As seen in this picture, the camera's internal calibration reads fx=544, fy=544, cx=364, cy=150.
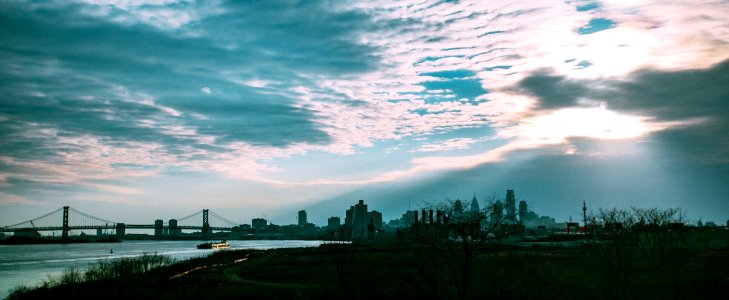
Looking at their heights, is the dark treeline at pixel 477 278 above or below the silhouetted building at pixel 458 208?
below

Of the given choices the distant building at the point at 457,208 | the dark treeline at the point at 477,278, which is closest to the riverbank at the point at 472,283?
the dark treeline at the point at 477,278

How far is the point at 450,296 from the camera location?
116 feet

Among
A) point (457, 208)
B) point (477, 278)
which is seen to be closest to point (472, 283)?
point (477, 278)

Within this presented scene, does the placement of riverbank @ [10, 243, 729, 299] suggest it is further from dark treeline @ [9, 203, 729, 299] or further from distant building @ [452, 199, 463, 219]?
distant building @ [452, 199, 463, 219]

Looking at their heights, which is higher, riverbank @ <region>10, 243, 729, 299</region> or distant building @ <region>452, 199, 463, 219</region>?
distant building @ <region>452, 199, 463, 219</region>

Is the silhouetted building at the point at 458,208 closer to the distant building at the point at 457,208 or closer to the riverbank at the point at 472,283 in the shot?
the distant building at the point at 457,208

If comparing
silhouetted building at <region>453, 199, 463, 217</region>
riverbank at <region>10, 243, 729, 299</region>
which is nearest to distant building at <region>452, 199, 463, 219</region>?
silhouetted building at <region>453, 199, 463, 217</region>

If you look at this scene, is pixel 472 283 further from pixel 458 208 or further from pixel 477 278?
pixel 458 208

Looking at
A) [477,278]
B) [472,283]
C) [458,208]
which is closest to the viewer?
[458,208]

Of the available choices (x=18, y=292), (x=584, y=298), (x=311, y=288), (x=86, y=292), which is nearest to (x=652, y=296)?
(x=584, y=298)

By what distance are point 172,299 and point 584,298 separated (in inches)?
1338

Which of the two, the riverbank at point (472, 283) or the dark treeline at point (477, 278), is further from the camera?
the riverbank at point (472, 283)

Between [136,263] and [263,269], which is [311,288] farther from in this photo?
[136,263]

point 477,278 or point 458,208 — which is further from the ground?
point 458,208
